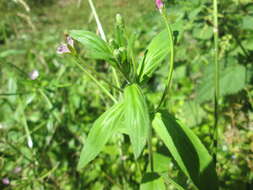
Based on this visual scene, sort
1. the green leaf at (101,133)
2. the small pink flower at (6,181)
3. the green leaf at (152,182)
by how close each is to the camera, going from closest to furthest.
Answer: the green leaf at (101,133) → the green leaf at (152,182) → the small pink flower at (6,181)

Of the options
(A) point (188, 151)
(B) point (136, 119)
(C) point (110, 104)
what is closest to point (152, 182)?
(A) point (188, 151)

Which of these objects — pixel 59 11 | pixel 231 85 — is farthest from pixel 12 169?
pixel 59 11

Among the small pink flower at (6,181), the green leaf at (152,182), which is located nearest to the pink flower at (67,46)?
the green leaf at (152,182)

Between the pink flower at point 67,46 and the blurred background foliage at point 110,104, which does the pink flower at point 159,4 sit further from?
the blurred background foliage at point 110,104

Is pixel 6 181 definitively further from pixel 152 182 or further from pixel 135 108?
pixel 135 108

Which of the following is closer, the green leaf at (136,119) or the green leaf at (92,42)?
the green leaf at (136,119)
